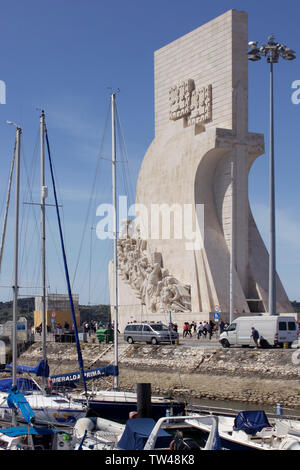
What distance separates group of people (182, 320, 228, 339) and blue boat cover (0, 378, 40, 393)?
13662 mm

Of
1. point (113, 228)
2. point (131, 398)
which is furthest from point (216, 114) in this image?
point (131, 398)

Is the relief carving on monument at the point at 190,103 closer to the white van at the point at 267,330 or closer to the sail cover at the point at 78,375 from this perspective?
the white van at the point at 267,330

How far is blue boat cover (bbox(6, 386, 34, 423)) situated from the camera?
1678 cm

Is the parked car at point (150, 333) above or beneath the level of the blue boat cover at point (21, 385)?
above

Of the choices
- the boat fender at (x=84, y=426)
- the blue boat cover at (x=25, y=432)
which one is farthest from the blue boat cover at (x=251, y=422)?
the blue boat cover at (x=25, y=432)

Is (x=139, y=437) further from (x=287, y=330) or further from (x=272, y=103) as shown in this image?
(x=272, y=103)

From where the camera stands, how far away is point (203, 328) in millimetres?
36719

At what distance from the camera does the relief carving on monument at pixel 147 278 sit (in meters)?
41.3

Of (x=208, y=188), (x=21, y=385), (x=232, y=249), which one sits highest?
(x=208, y=188)

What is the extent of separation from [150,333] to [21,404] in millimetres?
18212

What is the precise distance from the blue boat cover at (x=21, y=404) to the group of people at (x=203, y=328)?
19.4m

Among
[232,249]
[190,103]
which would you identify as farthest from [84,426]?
[190,103]

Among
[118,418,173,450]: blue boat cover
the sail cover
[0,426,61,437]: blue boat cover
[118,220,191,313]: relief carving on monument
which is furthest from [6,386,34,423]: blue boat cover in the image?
[118,220,191,313]: relief carving on monument

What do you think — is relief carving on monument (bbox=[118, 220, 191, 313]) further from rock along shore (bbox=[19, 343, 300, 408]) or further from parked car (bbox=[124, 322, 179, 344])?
rock along shore (bbox=[19, 343, 300, 408])
